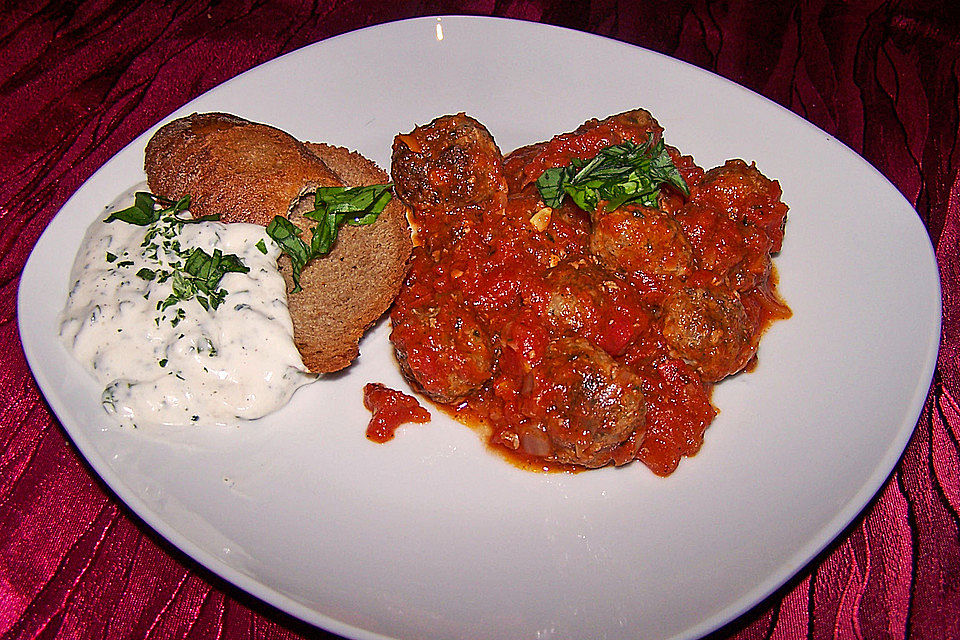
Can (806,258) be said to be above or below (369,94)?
below

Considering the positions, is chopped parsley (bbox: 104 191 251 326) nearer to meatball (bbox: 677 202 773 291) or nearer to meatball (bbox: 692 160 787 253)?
meatball (bbox: 677 202 773 291)

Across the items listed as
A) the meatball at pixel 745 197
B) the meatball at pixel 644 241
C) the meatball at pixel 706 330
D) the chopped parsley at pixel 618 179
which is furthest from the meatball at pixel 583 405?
the meatball at pixel 745 197

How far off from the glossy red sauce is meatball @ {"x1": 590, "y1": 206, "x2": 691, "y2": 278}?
4.46 ft

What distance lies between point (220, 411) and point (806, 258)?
11.7 feet

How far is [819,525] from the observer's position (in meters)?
3.57

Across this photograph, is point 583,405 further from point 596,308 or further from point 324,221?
point 324,221

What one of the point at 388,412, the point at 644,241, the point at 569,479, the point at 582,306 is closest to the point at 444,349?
the point at 388,412

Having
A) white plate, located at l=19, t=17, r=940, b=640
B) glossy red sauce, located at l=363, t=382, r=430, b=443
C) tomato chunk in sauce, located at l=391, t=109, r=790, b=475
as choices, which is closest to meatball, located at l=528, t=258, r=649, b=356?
tomato chunk in sauce, located at l=391, t=109, r=790, b=475

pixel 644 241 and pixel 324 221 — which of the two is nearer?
pixel 644 241

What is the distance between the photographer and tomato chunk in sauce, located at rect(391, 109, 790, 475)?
3943 mm

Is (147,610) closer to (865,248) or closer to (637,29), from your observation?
(865,248)

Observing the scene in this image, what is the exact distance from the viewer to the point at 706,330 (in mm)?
3953

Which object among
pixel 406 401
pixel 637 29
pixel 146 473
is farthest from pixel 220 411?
pixel 637 29

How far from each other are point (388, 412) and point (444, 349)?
561mm
